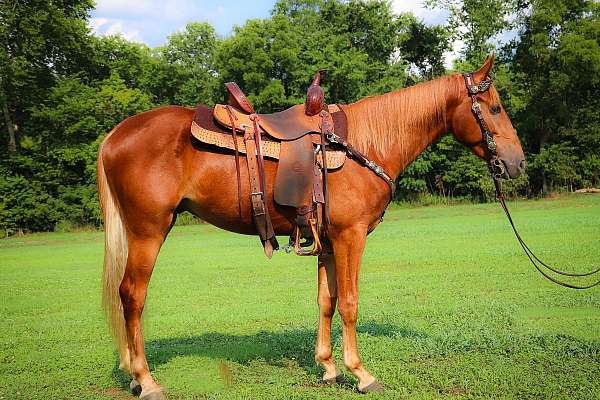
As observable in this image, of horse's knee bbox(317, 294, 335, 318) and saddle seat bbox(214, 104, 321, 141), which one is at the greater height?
saddle seat bbox(214, 104, 321, 141)

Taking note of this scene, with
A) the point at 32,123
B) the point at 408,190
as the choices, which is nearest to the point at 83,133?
the point at 32,123

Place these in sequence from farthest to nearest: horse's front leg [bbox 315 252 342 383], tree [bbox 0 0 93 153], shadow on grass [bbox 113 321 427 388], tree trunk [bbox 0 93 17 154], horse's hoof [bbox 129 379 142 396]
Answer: tree trunk [bbox 0 93 17 154], tree [bbox 0 0 93 153], shadow on grass [bbox 113 321 427 388], horse's front leg [bbox 315 252 342 383], horse's hoof [bbox 129 379 142 396]

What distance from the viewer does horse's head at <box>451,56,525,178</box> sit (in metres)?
5.24

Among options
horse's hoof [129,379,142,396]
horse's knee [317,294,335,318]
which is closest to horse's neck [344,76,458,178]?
horse's knee [317,294,335,318]

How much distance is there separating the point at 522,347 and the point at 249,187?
11.3 ft

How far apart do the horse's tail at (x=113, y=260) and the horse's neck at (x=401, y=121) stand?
91.4 inches

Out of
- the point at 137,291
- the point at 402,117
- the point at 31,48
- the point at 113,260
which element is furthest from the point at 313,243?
the point at 31,48

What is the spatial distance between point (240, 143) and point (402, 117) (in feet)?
5.13

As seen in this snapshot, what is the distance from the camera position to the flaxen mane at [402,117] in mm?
5367

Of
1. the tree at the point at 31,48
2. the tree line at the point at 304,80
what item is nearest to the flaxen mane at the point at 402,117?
the tree line at the point at 304,80

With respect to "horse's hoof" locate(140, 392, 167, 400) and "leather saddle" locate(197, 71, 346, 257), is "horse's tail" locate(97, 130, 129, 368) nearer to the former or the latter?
"horse's hoof" locate(140, 392, 167, 400)

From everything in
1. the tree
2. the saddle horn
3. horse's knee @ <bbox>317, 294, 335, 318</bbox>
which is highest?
the tree

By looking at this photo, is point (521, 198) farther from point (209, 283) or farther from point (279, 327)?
point (279, 327)

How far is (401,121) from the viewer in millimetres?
5395
